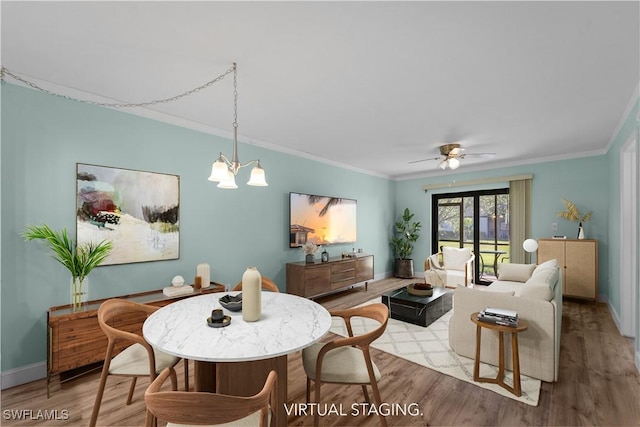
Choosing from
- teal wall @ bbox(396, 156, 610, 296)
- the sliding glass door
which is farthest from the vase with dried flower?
the sliding glass door

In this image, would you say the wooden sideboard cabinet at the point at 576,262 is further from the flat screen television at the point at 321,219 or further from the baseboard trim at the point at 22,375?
the baseboard trim at the point at 22,375

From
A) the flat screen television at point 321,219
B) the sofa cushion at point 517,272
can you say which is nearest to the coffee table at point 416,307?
the sofa cushion at point 517,272

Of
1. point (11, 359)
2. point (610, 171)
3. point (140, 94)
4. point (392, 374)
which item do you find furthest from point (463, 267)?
point (11, 359)

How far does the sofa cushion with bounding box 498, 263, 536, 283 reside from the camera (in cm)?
435

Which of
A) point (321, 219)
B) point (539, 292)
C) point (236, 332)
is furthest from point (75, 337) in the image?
point (539, 292)

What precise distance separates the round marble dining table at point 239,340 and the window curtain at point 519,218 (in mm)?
5238

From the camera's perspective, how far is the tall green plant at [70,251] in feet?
7.77

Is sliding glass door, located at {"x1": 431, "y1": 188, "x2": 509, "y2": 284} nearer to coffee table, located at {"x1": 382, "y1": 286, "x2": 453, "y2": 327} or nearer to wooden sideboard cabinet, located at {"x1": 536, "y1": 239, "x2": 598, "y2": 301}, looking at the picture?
wooden sideboard cabinet, located at {"x1": 536, "y1": 239, "x2": 598, "y2": 301}

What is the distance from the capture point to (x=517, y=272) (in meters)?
4.41

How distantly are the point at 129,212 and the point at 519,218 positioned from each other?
6.37 metres

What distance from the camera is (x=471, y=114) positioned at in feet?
10.4

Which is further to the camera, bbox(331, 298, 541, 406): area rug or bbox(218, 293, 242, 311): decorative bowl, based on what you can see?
bbox(331, 298, 541, 406): area rug

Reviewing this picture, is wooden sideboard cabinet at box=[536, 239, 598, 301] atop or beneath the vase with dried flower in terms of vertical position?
beneath

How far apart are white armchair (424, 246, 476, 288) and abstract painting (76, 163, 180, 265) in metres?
4.40
